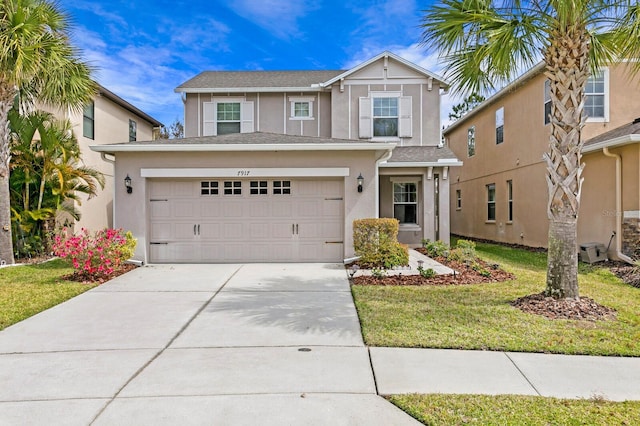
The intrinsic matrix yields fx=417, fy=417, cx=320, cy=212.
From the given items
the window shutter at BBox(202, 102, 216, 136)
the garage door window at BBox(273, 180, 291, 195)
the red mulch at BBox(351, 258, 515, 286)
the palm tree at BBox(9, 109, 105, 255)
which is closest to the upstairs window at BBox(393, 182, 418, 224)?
the garage door window at BBox(273, 180, 291, 195)

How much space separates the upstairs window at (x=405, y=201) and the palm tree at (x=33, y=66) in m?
10.2

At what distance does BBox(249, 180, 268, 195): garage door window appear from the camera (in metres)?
11.0

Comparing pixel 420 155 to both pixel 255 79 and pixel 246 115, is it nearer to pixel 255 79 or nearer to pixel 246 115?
pixel 246 115

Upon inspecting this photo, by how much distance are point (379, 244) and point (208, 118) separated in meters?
9.38

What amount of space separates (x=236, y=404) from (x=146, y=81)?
21857mm

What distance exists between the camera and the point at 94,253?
8.76 m

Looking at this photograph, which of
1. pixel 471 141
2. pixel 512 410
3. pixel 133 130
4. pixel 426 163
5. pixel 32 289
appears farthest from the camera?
pixel 471 141

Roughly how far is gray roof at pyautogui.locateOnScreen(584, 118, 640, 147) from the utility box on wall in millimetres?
2809

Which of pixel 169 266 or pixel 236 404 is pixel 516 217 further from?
pixel 236 404

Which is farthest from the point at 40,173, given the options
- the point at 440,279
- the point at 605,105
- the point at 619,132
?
the point at 605,105

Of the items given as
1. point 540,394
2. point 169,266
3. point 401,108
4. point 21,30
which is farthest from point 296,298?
point 401,108

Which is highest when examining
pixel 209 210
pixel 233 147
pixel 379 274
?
pixel 233 147

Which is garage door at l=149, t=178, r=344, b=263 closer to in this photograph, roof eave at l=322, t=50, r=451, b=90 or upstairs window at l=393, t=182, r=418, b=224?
upstairs window at l=393, t=182, r=418, b=224

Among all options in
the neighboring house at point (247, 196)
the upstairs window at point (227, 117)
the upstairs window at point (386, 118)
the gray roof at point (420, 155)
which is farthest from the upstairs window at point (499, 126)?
the upstairs window at point (227, 117)
